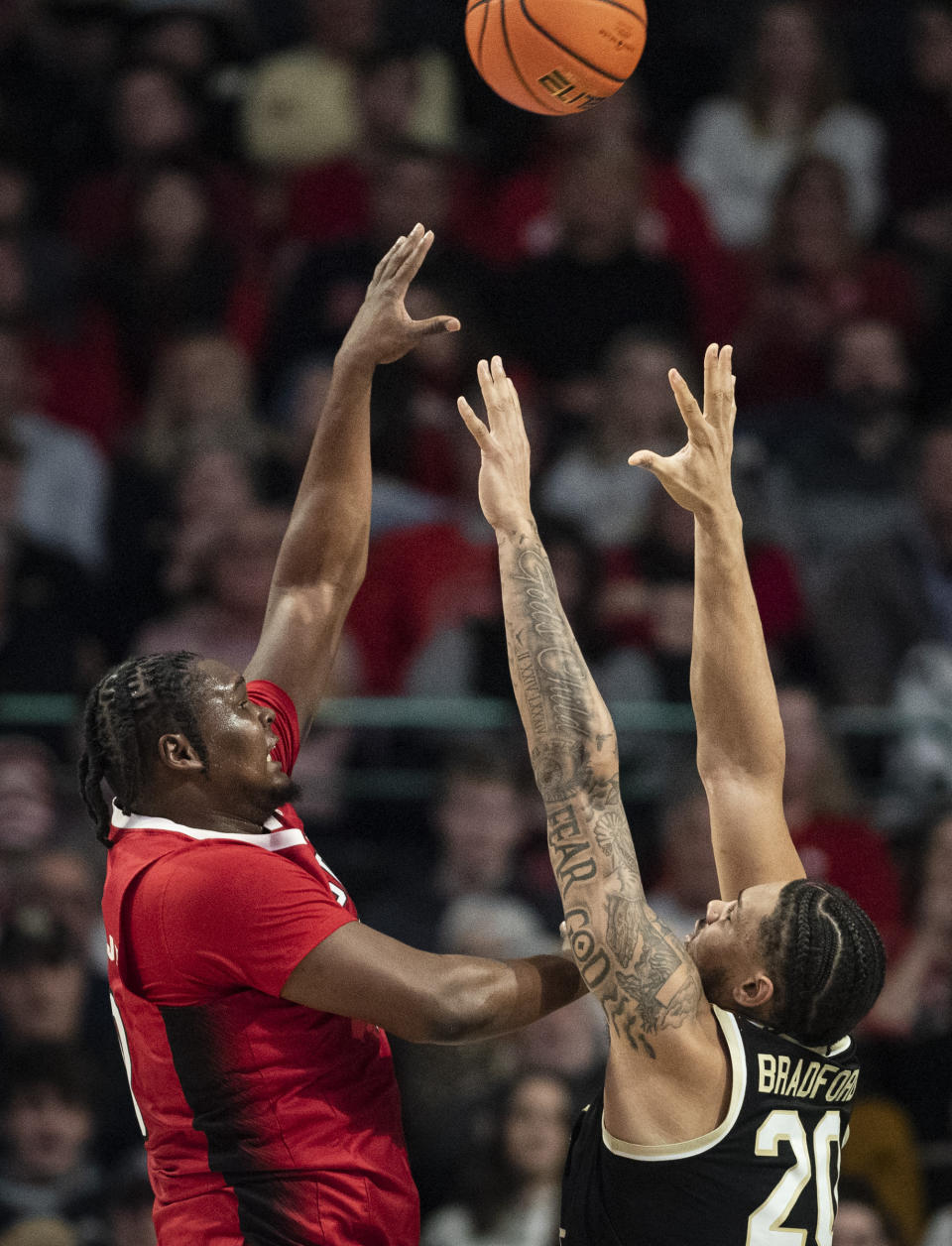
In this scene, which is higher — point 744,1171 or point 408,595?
point 744,1171

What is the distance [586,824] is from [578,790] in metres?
0.07

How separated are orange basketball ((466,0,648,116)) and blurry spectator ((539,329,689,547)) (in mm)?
2813

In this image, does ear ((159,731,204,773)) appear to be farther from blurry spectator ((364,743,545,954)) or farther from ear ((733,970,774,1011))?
blurry spectator ((364,743,545,954))

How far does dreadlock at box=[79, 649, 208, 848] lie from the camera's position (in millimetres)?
3475

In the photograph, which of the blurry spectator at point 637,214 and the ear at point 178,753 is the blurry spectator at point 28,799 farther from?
the blurry spectator at point 637,214

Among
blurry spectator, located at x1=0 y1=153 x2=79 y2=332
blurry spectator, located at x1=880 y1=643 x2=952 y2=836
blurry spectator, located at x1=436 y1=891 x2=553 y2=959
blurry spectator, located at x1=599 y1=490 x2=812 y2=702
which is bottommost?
blurry spectator, located at x1=436 y1=891 x2=553 y2=959

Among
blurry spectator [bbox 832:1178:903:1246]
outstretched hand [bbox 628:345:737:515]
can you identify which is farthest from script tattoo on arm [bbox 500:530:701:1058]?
blurry spectator [bbox 832:1178:903:1246]

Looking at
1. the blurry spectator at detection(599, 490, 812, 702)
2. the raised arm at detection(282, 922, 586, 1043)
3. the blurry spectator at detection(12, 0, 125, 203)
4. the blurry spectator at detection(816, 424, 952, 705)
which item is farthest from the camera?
the blurry spectator at detection(12, 0, 125, 203)

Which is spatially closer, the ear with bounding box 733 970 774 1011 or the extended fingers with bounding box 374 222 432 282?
the ear with bounding box 733 970 774 1011

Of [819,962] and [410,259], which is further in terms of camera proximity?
[410,259]

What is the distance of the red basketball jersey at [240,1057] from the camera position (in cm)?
326

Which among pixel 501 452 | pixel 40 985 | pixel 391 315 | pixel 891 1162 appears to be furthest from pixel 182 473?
pixel 501 452

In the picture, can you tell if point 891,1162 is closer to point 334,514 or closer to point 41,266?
point 334,514

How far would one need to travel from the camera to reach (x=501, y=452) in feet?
11.8
